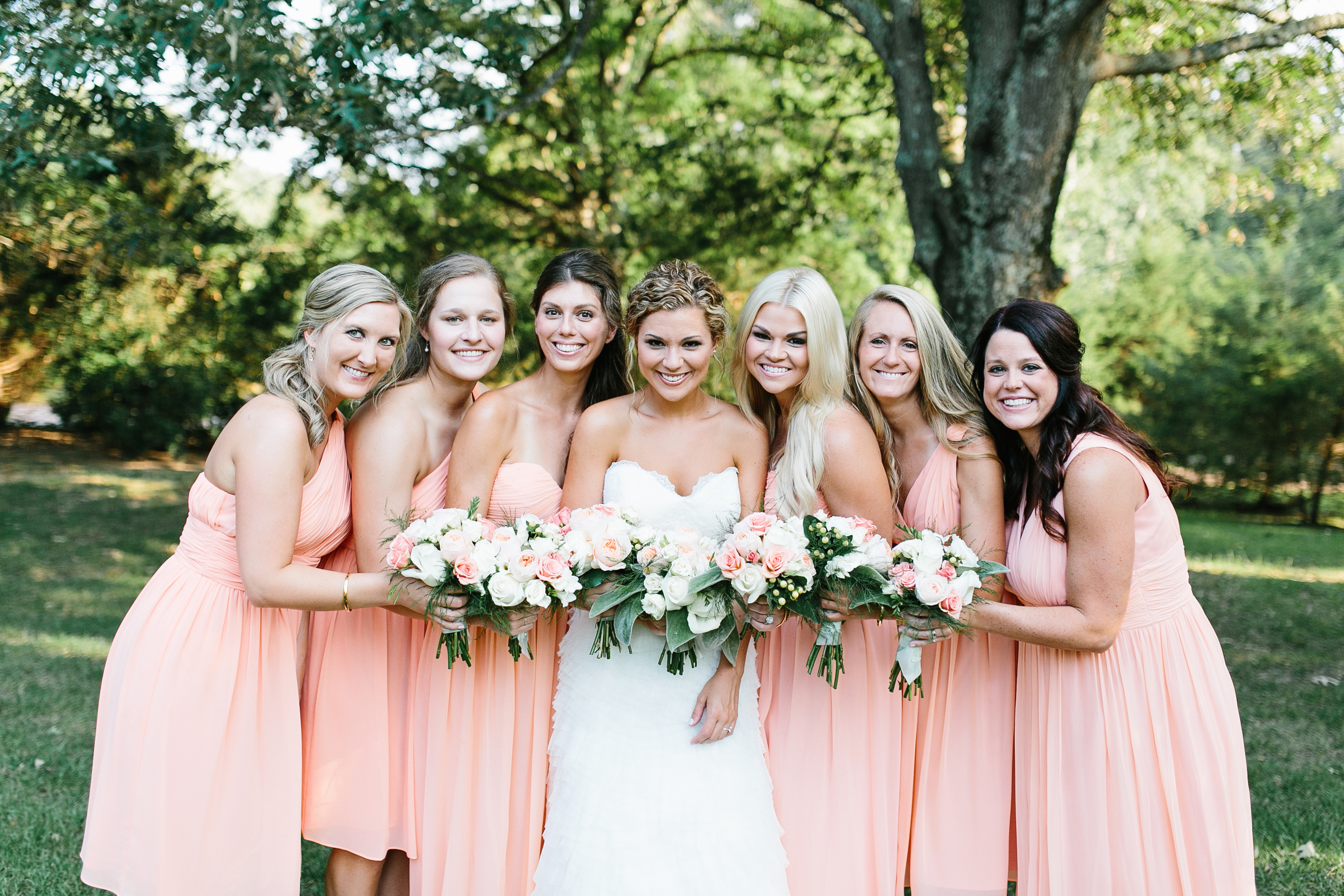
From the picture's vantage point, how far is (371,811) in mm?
3990

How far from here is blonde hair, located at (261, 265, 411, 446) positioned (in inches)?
147

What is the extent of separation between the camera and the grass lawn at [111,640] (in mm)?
5168

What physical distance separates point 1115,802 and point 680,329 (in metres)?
2.50

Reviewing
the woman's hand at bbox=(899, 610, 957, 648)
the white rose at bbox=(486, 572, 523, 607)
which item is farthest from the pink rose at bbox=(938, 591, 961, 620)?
the white rose at bbox=(486, 572, 523, 607)

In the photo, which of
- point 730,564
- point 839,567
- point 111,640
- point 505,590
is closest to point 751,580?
point 730,564

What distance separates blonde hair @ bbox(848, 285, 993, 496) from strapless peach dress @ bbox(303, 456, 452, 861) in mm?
1901

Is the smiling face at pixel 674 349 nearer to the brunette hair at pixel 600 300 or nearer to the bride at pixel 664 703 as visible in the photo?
the bride at pixel 664 703

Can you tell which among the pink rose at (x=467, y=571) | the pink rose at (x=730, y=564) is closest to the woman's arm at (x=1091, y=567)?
the pink rose at (x=730, y=564)

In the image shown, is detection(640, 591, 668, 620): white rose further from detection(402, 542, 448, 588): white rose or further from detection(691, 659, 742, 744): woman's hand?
detection(402, 542, 448, 588): white rose

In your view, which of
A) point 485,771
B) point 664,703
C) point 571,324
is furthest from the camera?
point 571,324

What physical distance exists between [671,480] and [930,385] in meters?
1.19

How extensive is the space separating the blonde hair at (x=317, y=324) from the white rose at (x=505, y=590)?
1005 millimetres

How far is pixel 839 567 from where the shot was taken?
3.38 meters

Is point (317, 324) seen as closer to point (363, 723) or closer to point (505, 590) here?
point (505, 590)
